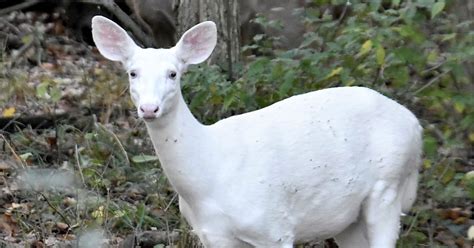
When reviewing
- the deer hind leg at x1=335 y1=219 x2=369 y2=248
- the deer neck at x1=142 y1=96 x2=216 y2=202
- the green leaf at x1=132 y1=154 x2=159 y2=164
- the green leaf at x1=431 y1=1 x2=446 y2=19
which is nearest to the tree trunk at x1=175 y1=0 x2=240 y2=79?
the green leaf at x1=132 y1=154 x2=159 y2=164

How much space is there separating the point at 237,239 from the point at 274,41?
10.6 ft

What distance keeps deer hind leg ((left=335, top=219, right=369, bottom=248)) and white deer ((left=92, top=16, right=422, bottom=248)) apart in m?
0.06

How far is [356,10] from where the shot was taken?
7207mm

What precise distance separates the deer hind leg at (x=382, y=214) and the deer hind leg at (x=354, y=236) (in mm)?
138

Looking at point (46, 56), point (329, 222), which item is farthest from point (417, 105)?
point (46, 56)

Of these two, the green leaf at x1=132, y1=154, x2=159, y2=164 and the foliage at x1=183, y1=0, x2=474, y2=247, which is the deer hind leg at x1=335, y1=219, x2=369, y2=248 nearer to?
the foliage at x1=183, y1=0, x2=474, y2=247

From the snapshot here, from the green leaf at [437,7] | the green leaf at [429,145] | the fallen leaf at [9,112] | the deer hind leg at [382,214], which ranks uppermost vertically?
the green leaf at [437,7]

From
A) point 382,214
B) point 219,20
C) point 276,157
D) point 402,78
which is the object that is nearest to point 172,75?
point 276,157

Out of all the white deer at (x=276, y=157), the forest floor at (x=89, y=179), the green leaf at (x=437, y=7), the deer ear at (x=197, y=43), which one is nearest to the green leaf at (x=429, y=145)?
the forest floor at (x=89, y=179)

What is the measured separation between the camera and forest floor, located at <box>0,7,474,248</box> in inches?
268

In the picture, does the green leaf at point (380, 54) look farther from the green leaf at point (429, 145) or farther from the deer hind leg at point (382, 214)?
the deer hind leg at point (382, 214)

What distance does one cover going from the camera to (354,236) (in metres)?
5.87

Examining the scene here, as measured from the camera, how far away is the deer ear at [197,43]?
530cm

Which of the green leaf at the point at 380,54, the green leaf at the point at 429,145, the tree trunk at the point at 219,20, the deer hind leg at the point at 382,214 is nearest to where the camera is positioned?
the deer hind leg at the point at 382,214
